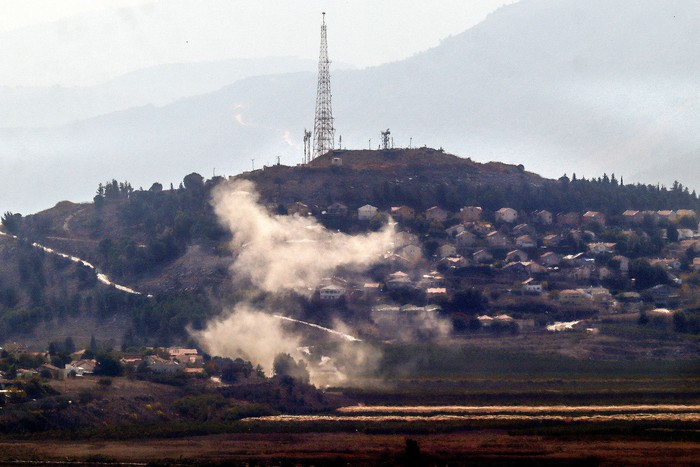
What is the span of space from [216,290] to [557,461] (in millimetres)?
44917

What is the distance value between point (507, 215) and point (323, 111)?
18481mm

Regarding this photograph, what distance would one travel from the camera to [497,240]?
367 feet

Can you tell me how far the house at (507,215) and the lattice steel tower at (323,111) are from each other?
1757 cm

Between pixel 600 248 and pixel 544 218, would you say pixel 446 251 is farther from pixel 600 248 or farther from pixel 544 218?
pixel 544 218

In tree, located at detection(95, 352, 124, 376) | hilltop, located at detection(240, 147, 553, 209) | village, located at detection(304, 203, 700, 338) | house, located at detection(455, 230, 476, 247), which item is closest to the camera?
tree, located at detection(95, 352, 124, 376)

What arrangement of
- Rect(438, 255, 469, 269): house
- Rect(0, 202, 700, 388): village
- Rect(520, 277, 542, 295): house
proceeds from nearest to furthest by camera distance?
Rect(0, 202, 700, 388): village, Rect(520, 277, 542, 295): house, Rect(438, 255, 469, 269): house

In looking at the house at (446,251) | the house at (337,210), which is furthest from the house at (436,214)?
the house at (446,251)

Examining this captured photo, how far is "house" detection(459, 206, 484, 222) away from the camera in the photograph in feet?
385

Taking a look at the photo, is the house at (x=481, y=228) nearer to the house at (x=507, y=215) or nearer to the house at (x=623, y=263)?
the house at (x=507, y=215)

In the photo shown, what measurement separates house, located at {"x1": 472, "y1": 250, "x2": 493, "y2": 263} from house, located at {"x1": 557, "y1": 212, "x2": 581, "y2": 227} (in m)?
11.5

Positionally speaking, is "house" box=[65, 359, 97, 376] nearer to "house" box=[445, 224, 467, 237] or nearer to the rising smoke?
the rising smoke

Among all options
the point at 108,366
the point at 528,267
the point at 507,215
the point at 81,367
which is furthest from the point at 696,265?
the point at 81,367

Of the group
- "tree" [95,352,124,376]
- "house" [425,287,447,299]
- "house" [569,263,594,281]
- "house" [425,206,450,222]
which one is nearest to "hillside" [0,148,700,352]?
"house" [425,206,450,222]

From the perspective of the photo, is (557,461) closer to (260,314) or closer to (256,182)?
(260,314)
